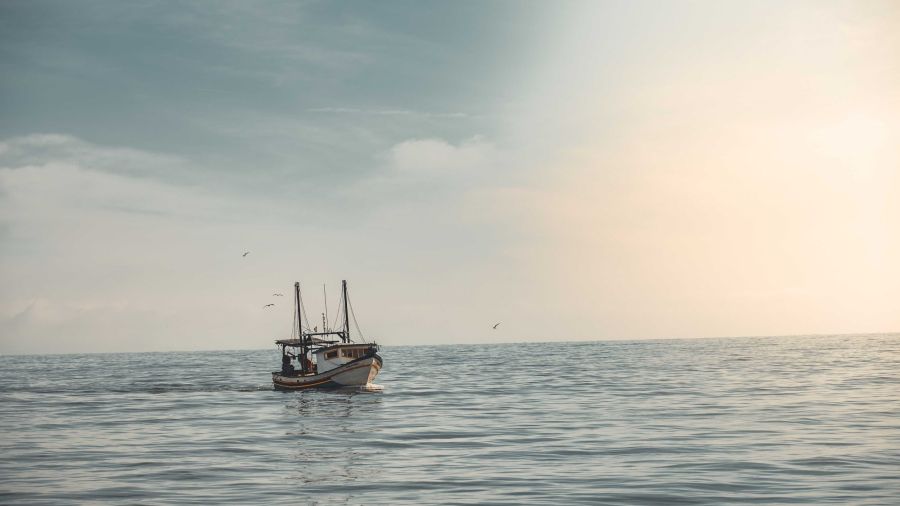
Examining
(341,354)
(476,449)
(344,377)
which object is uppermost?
(341,354)

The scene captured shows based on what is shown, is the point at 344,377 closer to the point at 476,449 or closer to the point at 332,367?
the point at 332,367

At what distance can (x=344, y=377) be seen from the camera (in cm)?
7212

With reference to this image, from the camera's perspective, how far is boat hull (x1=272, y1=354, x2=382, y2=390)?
71688 mm

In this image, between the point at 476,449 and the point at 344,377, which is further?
the point at 344,377

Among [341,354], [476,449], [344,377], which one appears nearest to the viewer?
[476,449]

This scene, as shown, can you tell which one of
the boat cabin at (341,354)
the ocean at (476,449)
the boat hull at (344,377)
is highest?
the boat cabin at (341,354)

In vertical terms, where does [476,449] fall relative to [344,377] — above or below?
below

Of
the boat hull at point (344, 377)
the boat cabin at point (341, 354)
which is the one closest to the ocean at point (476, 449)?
the boat hull at point (344, 377)

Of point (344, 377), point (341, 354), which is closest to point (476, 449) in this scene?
point (344, 377)

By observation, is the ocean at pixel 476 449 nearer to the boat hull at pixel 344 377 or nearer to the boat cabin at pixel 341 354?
the boat hull at pixel 344 377

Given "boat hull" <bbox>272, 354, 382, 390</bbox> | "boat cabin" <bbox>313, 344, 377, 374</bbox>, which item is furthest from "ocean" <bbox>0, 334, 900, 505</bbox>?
"boat cabin" <bbox>313, 344, 377, 374</bbox>

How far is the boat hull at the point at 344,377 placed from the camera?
71.7 m

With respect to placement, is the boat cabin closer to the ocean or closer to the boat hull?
→ the boat hull

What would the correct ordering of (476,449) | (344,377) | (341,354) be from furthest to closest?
(341,354)
(344,377)
(476,449)
